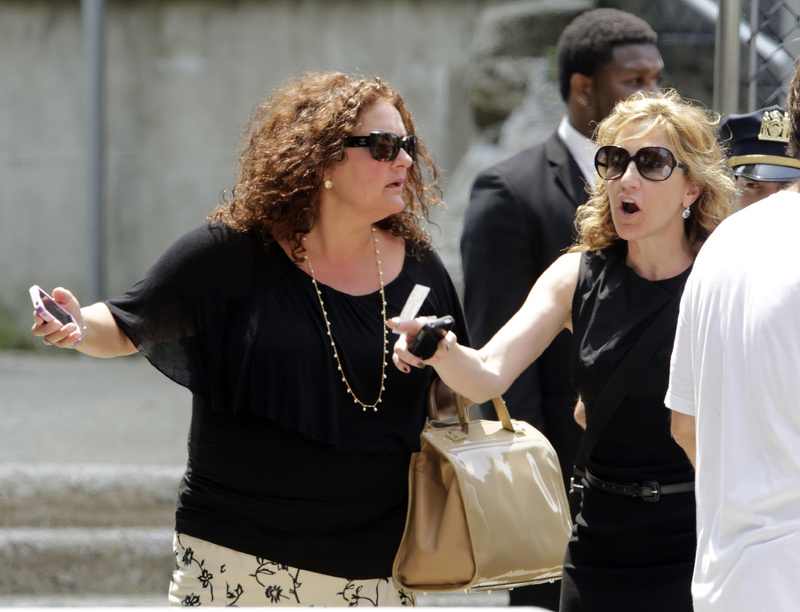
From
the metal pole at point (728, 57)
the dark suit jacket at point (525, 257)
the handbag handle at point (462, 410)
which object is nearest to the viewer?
the handbag handle at point (462, 410)

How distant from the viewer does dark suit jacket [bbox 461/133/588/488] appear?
315 centimetres

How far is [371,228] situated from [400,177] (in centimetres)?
20

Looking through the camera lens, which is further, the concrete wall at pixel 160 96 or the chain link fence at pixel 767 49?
the concrete wall at pixel 160 96

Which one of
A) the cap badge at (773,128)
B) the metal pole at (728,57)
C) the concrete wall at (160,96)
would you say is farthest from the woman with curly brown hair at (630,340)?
the concrete wall at (160,96)

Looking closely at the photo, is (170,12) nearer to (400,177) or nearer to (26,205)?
(26,205)

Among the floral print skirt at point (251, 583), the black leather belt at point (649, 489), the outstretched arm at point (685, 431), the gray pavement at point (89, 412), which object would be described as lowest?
the gray pavement at point (89, 412)

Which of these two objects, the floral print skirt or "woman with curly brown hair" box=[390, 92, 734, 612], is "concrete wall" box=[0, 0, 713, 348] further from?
the floral print skirt

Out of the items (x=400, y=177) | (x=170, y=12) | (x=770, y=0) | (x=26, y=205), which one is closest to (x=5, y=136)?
(x=26, y=205)

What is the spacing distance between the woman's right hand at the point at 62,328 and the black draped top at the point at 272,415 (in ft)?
0.37

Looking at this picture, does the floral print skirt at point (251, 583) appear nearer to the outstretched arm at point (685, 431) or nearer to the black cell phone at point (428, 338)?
the black cell phone at point (428, 338)

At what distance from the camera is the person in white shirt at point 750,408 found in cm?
143

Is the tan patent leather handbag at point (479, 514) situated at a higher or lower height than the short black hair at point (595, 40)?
lower

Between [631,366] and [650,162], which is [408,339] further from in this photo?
[650,162]

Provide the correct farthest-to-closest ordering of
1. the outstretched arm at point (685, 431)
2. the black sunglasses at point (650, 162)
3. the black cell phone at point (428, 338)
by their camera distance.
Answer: the black sunglasses at point (650, 162)
the black cell phone at point (428, 338)
the outstretched arm at point (685, 431)
